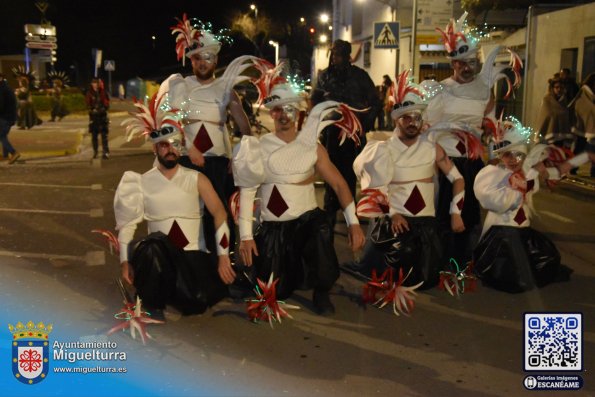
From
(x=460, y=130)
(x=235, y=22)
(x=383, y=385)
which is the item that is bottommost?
(x=383, y=385)

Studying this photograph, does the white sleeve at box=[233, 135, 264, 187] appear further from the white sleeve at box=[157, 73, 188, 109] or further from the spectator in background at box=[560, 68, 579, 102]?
the spectator in background at box=[560, 68, 579, 102]

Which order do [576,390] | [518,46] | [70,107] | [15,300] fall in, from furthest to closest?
[70,107] < [518,46] < [15,300] < [576,390]

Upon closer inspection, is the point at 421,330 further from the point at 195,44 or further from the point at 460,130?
the point at 195,44

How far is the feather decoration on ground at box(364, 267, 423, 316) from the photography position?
587cm

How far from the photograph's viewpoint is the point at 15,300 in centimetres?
611

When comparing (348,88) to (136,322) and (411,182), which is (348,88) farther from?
(136,322)

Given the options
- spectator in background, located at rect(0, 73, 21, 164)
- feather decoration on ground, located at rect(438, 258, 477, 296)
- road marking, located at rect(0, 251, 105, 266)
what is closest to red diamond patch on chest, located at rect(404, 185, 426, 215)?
feather decoration on ground, located at rect(438, 258, 477, 296)

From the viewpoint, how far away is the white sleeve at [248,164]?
558 centimetres

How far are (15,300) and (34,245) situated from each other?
2091mm

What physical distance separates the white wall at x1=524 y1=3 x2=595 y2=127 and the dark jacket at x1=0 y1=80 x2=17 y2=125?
38.9ft

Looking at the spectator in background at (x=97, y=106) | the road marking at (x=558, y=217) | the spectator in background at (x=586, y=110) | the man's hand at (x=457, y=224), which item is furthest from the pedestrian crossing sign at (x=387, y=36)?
the man's hand at (x=457, y=224)

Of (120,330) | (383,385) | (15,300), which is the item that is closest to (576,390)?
(383,385)

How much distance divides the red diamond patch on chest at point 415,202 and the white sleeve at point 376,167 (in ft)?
0.95

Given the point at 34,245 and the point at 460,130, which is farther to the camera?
the point at 34,245
